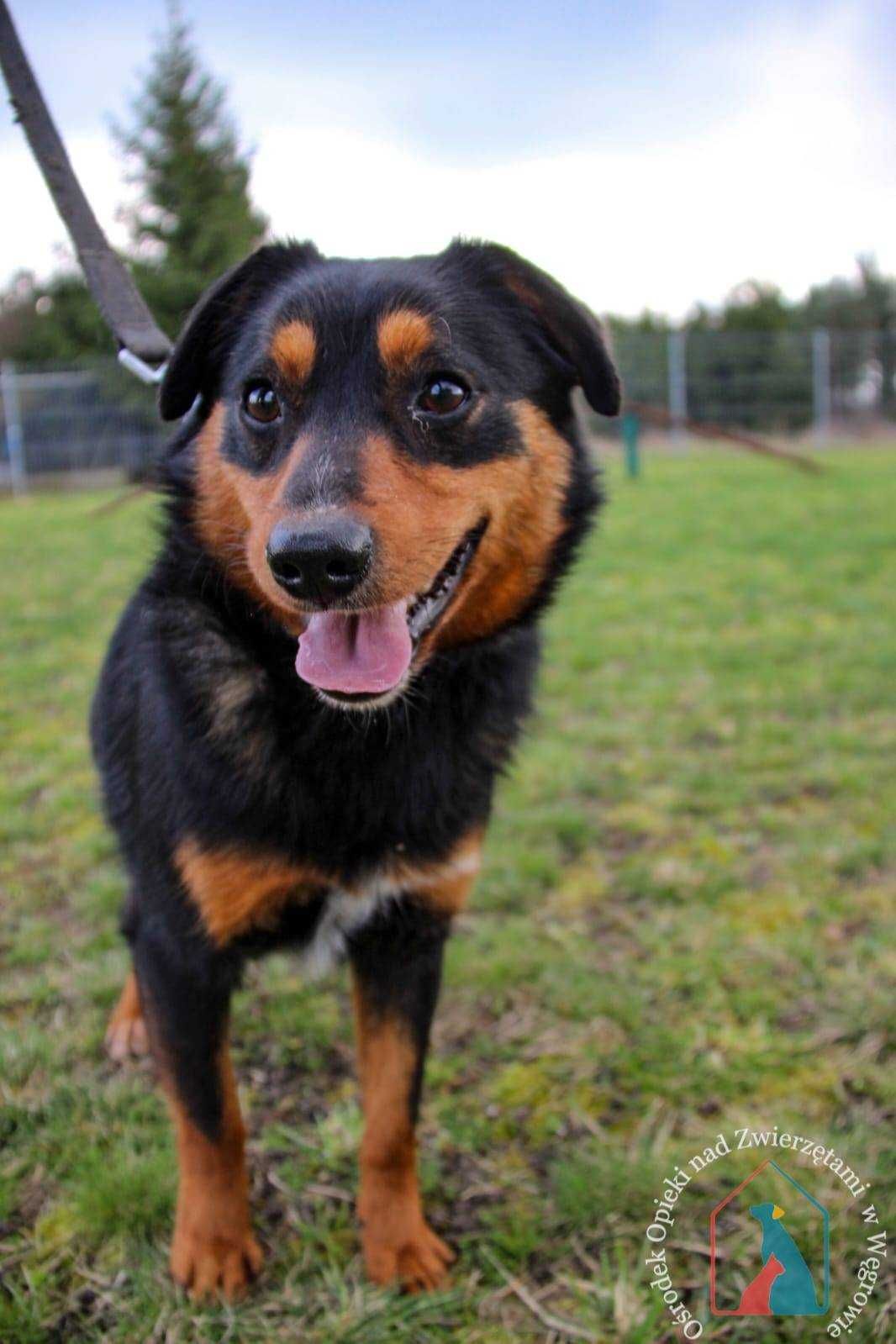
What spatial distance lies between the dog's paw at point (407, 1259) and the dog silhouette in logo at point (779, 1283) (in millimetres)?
617

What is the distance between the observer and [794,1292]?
198 cm

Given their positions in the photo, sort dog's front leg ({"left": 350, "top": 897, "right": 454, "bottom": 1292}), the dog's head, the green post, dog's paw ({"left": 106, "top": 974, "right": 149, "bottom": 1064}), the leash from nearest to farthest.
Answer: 1. the dog's head
2. dog's front leg ({"left": 350, "top": 897, "right": 454, "bottom": 1292})
3. the leash
4. dog's paw ({"left": 106, "top": 974, "right": 149, "bottom": 1064})
5. the green post

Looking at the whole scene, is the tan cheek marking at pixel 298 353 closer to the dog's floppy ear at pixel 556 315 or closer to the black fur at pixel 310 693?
the black fur at pixel 310 693

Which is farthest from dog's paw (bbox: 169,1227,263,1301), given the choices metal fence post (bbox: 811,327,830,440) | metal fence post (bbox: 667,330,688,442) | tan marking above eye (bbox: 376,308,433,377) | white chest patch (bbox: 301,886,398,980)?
metal fence post (bbox: 811,327,830,440)

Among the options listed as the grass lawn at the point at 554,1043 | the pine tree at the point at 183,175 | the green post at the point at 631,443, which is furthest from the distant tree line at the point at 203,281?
the grass lawn at the point at 554,1043

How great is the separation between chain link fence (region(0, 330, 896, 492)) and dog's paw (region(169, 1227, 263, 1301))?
14.9 m

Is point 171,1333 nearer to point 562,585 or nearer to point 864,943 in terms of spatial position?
point 562,585

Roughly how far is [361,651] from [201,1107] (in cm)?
98

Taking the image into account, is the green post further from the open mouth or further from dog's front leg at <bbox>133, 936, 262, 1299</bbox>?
dog's front leg at <bbox>133, 936, 262, 1299</bbox>

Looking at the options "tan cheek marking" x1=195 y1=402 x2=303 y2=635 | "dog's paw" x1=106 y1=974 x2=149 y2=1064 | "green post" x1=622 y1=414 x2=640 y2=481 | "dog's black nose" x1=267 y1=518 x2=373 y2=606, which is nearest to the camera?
"dog's black nose" x1=267 y1=518 x2=373 y2=606

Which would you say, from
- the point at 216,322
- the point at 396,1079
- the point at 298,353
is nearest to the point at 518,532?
the point at 298,353

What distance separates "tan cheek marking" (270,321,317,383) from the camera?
194 cm

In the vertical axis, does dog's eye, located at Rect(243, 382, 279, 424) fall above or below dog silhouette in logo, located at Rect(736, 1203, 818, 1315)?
above

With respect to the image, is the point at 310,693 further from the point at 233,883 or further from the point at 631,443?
the point at 631,443
